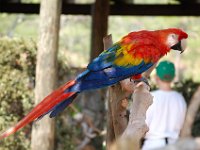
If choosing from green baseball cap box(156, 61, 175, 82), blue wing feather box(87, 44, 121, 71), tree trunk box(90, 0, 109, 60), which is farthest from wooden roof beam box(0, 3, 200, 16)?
blue wing feather box(87, 44, 121, 71)

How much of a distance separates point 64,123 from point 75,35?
26294 mm

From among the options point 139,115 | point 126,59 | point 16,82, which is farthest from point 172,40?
point 16,82

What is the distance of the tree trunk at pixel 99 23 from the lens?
25.3 ft

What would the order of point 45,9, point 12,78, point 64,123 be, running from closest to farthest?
1. point 45,9
2. point 12,78
3. point 64,123

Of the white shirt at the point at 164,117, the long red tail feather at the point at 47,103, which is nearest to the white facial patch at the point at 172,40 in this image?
the white shirt at the point at 164,117

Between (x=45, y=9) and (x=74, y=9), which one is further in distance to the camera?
(x=74, y=9)

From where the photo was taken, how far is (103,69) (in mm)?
3404

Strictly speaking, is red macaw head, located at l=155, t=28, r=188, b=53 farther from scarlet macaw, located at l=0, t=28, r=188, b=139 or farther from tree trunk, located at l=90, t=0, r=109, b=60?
tree trunk, located at l=90, t=0, r=109, b=60

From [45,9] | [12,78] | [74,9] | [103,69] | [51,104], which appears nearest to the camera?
[51,104]

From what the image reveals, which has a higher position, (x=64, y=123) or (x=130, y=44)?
(x=130, y=44)

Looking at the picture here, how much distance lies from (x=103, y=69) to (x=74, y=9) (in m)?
5.96

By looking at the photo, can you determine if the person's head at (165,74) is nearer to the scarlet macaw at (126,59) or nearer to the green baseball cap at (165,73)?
the green baseball cap at (165,73)

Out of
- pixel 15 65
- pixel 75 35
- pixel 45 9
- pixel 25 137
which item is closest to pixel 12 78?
pixel 15 65

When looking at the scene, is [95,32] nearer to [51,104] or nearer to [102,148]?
[102,148]
